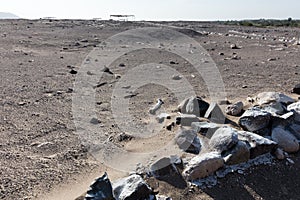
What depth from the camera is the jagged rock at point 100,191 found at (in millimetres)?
2744

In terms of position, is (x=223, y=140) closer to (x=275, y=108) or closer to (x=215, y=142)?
(x=215, y=142)

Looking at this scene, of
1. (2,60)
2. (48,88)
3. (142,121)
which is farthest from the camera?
(2,60)

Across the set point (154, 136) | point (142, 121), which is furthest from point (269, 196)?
point (142, 121)

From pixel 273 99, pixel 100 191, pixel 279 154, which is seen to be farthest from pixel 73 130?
pixel 273 99

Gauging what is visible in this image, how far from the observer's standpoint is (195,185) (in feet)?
10.2

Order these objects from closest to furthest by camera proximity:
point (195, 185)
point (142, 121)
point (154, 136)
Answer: point (195, 185) < point (154, 136) < point (142, 121)

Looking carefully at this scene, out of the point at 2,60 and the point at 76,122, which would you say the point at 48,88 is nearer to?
the point at 76,122

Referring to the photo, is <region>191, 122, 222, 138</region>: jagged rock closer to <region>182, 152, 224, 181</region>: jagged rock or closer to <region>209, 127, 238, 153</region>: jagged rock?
<region>209, 127, 238, 153</region>: jagged rock

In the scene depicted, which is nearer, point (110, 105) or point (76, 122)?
point (76, 122)

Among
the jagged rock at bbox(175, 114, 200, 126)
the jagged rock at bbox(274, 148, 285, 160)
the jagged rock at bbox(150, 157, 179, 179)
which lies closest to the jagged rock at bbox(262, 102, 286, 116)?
the jagged rock at bbox(274, 148, 285, 160)

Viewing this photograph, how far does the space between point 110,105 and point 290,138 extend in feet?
9.16

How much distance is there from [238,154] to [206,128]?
57 cm

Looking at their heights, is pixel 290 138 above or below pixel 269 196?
above

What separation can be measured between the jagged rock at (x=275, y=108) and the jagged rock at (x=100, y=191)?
7.59 feet
